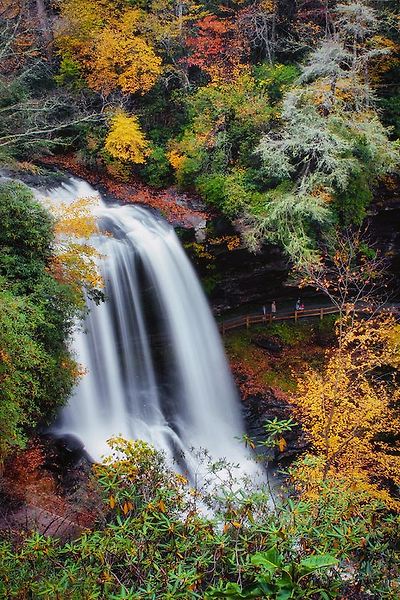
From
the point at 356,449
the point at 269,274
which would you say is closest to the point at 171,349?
the point at 269,274

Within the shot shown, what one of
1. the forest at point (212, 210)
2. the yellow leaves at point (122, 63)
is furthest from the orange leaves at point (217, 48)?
the yellow leaves at point (122, 63)

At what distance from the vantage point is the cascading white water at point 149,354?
14969 mm

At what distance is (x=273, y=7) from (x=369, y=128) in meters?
8.34

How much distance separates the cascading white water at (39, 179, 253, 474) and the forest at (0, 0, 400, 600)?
12cm

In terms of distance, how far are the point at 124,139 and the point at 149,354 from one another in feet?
27.2

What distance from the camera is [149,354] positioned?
1691cm

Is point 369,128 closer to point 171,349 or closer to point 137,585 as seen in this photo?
point 171,349

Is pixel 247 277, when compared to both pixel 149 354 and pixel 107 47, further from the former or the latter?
pixel 107 47

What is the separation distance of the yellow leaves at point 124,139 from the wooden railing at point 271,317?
7496 mm

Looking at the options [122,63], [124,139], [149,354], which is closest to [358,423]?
[149,354]

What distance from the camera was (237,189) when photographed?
17391mm

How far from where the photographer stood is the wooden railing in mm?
20005

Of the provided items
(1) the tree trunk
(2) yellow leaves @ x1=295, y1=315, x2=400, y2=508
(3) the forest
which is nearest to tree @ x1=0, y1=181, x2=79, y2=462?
(3) the forest

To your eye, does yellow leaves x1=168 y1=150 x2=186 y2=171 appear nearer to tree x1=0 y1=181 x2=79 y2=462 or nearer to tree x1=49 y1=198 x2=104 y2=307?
tree x1=49 y1=198 x2=104 y2=307
